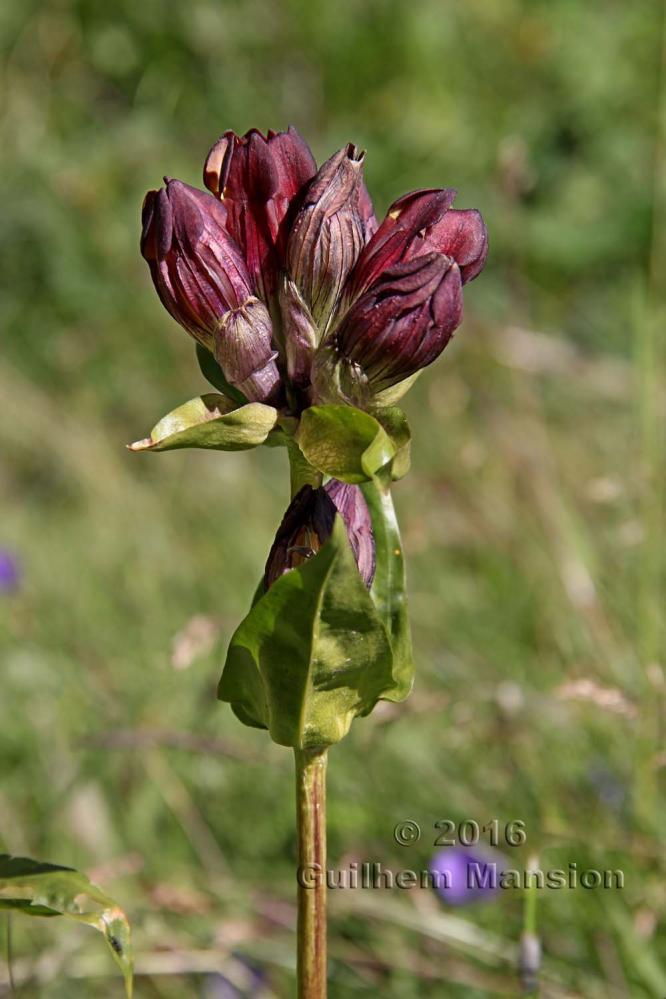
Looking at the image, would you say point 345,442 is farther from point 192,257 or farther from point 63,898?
point 63,898

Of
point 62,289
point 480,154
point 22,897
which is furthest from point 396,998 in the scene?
point 480,154

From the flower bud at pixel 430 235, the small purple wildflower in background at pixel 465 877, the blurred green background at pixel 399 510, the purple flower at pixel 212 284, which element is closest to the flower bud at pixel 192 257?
the purple flower at pixel 212 284

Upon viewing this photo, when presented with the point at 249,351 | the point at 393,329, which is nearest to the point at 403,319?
the point at 393,329

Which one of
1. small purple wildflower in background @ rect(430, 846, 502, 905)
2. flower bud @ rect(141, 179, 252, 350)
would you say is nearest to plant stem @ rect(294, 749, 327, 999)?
flower bud @ rect(141, 179, 252, 350)

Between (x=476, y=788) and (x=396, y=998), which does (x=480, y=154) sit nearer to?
(x=476, y=788)

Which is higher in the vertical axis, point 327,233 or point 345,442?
point 327,233

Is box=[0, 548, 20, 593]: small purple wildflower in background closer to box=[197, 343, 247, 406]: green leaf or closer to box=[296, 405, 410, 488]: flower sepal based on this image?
box=[197, 343, 247, 406]: green leaf
